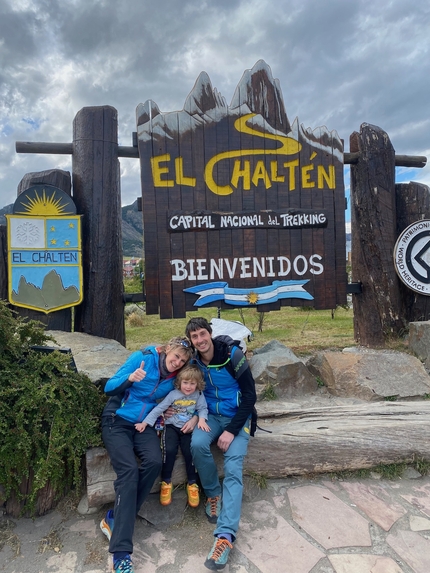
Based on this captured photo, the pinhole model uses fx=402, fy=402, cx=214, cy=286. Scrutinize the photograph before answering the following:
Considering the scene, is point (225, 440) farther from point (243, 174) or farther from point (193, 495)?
point (243, 174)

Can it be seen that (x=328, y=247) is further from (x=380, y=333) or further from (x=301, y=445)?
(x=301, y=445)

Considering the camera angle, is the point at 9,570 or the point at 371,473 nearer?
the point at 9,570

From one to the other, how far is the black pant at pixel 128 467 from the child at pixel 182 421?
86 millimetres

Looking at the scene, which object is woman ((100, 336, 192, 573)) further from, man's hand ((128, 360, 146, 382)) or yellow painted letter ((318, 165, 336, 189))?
yellow painted letter ((318, 165, 336, 189))

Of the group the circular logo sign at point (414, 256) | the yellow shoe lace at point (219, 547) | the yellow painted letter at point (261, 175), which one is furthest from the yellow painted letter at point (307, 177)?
the yellow shoe lace at point (219, 547)

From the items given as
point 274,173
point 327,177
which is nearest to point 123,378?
point 274,173

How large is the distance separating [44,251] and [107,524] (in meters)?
2.97

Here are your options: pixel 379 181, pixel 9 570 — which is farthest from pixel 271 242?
pixel 9 570

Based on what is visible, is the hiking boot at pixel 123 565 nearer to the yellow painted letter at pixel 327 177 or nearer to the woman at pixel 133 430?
the woman at pixel 133 430

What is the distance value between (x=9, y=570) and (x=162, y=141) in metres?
4.44

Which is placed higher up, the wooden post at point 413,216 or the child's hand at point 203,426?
the wooden post at point 413,216

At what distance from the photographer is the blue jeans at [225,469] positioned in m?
2.57

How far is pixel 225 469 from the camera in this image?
9.32 ft

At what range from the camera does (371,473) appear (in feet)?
10.7
